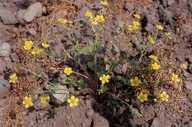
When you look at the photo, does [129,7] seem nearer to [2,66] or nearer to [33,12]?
[33,12]

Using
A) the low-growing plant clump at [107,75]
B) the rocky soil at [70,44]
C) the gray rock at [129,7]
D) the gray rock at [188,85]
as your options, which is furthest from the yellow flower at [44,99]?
the gray rock at [129,7]

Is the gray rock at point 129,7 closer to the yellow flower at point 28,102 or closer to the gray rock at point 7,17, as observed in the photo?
the gray rock at point 7,17

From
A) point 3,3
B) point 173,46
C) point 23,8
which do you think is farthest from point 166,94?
point 3,3

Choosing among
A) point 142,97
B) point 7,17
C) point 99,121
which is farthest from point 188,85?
point 7,17

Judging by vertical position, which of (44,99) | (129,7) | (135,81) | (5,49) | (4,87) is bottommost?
(4,87)

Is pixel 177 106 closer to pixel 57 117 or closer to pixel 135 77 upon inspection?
pixel 135 77

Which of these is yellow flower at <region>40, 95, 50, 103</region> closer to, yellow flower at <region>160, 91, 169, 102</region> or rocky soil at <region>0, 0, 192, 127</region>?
rocky soil at <region>0, 0, 192, 127</region>

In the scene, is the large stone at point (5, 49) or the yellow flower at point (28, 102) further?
the large stone at point (5, 49)
